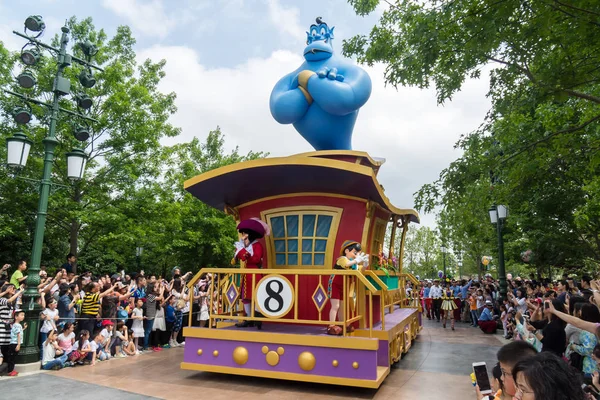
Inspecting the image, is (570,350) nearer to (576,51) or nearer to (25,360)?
(576,51)

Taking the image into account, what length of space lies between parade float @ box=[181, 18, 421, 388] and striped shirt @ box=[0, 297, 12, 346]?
9.47ft

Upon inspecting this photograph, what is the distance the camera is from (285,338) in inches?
236

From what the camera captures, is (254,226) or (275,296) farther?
(254,226)

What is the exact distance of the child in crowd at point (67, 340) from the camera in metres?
7.28

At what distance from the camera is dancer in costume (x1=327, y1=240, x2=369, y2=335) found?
20.8 feet

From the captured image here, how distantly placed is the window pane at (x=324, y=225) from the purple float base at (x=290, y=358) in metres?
2.20

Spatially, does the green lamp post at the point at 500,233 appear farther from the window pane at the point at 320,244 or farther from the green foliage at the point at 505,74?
the window pane at the point at 320,244

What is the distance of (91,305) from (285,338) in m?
4.54

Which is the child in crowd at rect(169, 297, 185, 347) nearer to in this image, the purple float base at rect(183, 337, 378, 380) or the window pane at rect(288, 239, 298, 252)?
the purple float base at rect(183, 337, 378, 380)

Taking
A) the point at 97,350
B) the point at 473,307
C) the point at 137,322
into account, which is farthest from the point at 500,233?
the point at 97,350

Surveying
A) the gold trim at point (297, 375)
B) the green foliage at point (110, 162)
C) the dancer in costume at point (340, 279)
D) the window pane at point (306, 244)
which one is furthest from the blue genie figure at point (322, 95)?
the green foliage at point (110, 162)

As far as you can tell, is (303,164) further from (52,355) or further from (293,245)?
(52,355)

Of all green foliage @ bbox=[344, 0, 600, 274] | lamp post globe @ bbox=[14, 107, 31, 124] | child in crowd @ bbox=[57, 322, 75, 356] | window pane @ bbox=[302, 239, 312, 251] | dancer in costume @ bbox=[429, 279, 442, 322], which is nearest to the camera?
green foliage @ bbox=[344, 0, 600, 274]

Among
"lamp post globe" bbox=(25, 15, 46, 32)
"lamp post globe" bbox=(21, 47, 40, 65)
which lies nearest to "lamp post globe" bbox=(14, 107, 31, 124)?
"lamp post globe" bbox=(21, 47, 40, 65)
